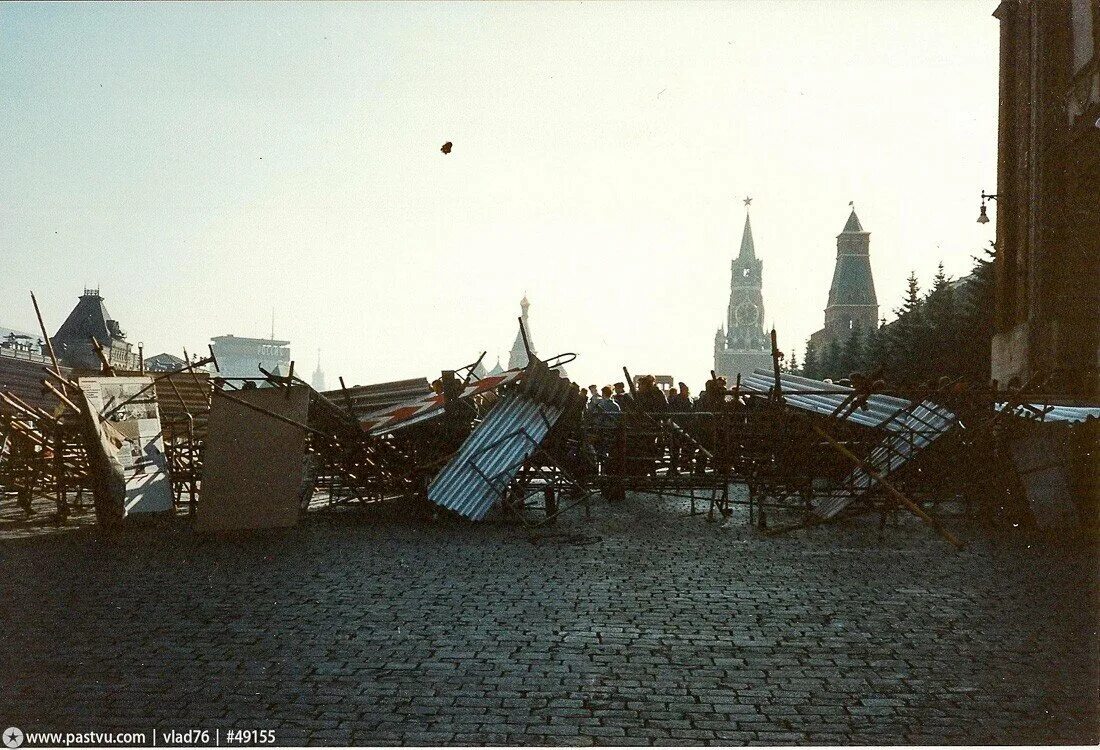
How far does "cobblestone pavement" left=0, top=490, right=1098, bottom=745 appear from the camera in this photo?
5258 millimetres

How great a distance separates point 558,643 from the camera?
685 centimetres

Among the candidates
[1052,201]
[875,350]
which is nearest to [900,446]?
[1052,201]

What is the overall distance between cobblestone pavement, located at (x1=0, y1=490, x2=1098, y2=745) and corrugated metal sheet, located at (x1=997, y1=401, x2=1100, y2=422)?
2495 millimetres

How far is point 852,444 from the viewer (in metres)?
14.6

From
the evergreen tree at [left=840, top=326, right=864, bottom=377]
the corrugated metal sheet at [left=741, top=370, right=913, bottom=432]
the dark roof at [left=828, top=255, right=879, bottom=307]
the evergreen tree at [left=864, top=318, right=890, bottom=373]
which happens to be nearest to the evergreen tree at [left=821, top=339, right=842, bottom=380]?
the evergreen tree at [left=840, top=326, right=864, bottom=377]

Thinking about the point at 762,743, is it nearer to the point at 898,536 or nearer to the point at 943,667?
the point at 943,667

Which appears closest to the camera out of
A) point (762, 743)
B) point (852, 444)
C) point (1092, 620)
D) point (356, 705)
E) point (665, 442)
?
point (762, 743)

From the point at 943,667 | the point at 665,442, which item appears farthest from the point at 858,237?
the point at 943,667

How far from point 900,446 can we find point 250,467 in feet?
30.6

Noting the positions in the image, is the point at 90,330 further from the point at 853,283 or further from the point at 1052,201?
the point at 853,283

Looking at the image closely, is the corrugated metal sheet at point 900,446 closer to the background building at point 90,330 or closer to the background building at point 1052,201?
the background building at point 1052,201

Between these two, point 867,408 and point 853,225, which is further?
point 853,225

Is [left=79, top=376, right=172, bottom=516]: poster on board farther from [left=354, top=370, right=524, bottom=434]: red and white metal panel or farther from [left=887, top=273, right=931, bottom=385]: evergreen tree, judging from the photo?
[left=887, top=273, right=931, bottom=385]: evergreen tree

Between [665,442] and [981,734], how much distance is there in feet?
39.7
